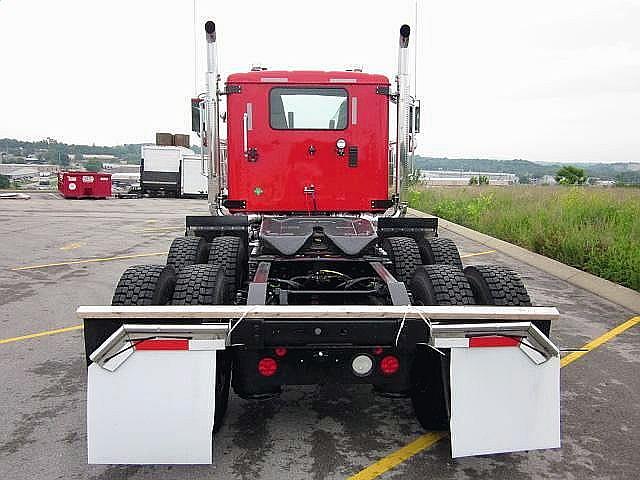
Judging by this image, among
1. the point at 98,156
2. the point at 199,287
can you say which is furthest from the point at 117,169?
the point at 199,287

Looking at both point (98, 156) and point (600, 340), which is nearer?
point (600, 340)

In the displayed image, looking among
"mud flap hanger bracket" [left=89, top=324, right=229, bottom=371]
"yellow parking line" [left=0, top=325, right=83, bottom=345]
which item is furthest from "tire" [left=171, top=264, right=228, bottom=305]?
"yellow parking line" [left=0, top=325, right=83, bottom=345]

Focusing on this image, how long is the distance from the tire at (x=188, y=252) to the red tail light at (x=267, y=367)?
2.26m

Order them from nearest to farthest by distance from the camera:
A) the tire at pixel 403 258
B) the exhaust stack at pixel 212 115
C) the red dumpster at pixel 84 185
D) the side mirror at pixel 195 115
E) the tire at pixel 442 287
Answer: the tire at pixel 442 287
the tire at pixel 403 258
the exhaust stack at pixel 212 115
the side mirror at pixel 195 115
the red dumpster at pixel 84 185

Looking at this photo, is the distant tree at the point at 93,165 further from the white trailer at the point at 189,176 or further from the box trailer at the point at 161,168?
the white trailer at the point at 189,176

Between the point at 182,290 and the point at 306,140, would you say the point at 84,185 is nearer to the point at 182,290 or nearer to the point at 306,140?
the point at 306,140

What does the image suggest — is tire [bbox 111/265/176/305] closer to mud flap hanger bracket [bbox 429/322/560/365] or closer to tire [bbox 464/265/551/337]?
mud flap hanger bracket [bbox 429/322/560/365]

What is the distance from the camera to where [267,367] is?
3.78 metres

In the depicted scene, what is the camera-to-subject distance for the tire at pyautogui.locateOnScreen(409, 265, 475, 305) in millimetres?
4008

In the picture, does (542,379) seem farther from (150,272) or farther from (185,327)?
(150,272)

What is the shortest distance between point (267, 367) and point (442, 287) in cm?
122

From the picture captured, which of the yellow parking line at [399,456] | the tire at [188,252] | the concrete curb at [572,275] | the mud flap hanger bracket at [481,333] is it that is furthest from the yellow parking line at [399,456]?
the concrete curb at [572,275]

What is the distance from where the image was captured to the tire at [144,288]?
159 inches

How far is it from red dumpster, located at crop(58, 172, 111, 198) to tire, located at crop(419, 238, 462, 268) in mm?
30459
